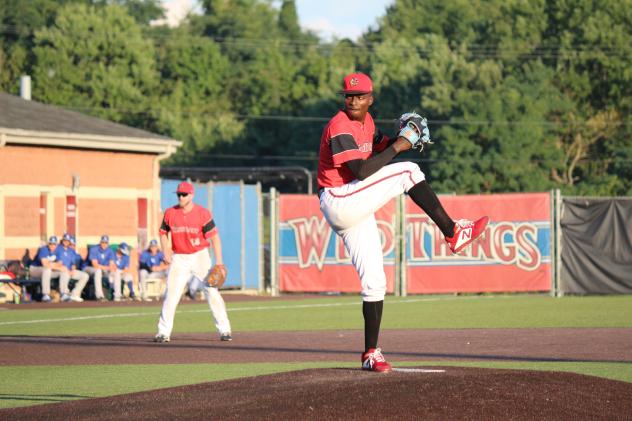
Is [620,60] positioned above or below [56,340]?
above

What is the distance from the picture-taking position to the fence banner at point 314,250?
29906mm

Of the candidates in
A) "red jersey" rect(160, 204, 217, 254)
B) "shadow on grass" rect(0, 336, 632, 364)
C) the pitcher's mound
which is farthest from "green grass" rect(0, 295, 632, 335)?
the pitcher's mound

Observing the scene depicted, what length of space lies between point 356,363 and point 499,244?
16401mm

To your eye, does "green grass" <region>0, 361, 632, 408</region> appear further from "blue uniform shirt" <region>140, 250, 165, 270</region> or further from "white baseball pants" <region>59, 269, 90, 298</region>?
"blue uniform shirt" <region>140, 250, 165, 270</region>

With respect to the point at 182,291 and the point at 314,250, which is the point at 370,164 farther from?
the point at 314,250

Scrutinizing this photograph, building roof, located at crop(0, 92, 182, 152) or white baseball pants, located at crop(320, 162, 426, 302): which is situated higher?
building roof, located at crop(0, 92, 182, 152)

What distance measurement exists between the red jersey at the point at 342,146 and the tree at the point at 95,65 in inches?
2783

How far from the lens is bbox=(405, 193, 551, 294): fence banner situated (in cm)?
2870

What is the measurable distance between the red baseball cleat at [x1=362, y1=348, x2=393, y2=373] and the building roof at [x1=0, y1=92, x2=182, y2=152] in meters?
21.7

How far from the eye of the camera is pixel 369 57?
92062mm

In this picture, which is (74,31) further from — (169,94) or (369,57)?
(369,57)

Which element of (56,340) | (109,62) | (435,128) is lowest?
(56,340)

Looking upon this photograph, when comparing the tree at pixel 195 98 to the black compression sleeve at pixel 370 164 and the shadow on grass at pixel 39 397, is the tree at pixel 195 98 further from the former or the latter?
the black compression sleeve at pixel 370 164

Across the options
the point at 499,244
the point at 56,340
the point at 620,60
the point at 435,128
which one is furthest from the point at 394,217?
the point at 620,60
